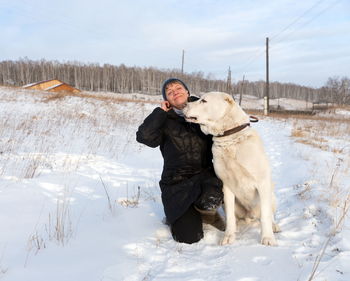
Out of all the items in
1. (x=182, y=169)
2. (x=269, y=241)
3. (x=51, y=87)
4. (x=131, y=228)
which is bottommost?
(x=131, y=228)

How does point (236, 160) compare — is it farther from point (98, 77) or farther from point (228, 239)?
point (98, 77)

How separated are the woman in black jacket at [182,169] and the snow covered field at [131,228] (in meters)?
0.19

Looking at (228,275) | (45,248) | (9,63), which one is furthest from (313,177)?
(9,63)

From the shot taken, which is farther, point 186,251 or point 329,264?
point 186,251

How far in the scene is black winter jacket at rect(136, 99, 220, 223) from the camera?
9.29 ft

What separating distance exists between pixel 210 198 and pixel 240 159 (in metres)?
0.52

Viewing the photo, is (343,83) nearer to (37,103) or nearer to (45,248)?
(37,103)

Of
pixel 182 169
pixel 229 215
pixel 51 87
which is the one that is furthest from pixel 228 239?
pixel 51 87

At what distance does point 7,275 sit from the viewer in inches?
70.7

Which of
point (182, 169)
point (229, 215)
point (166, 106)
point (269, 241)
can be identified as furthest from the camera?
point (166, 106)

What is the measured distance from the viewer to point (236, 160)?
2447 millimetres

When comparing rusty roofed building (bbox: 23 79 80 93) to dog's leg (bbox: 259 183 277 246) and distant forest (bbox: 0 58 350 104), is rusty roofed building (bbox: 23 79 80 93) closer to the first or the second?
distant forest (bbox: 0 58 350 104)

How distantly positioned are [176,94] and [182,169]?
89cm

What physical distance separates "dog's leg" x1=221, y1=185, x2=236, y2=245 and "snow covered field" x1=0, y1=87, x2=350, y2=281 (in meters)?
0.13
